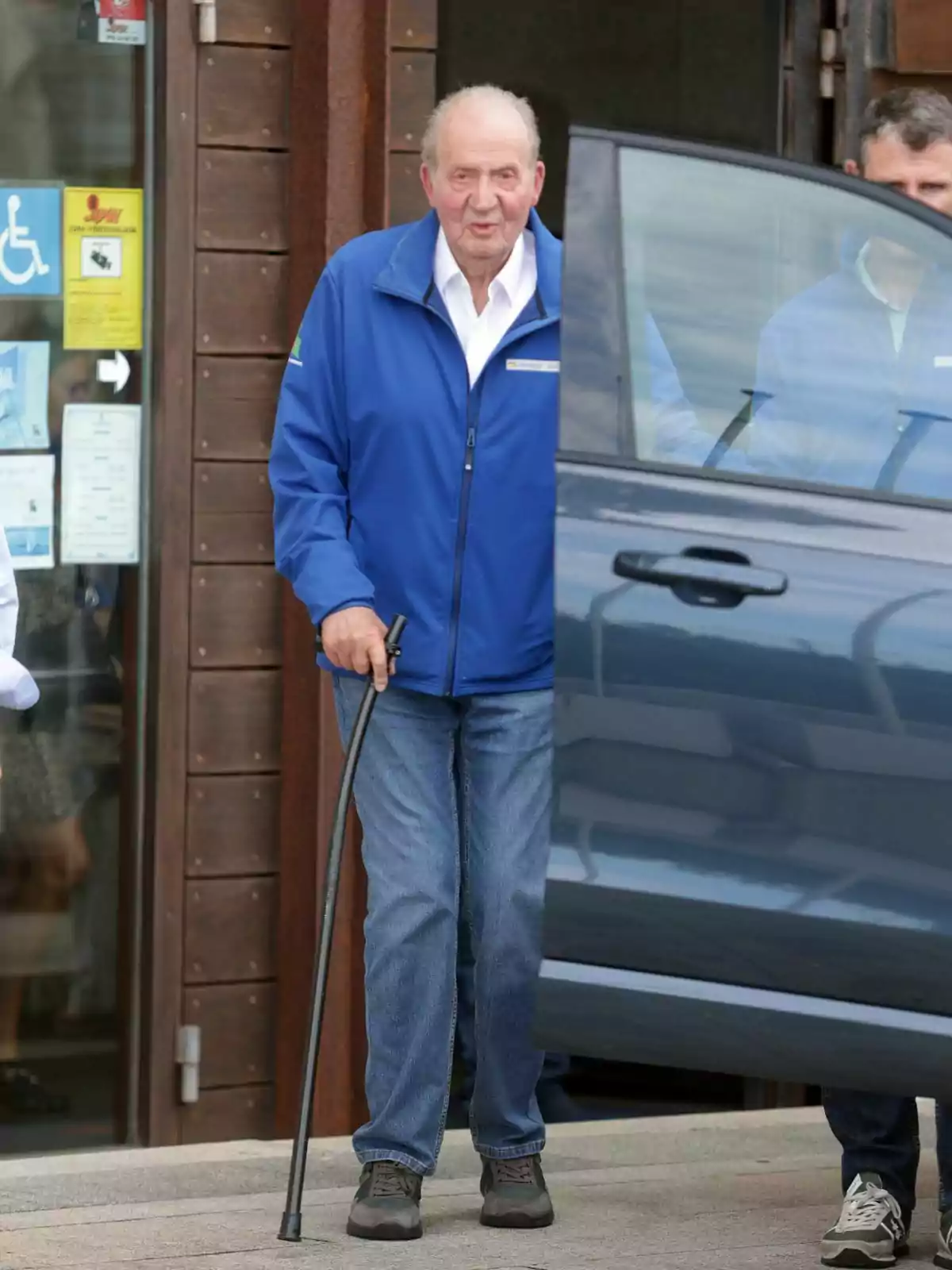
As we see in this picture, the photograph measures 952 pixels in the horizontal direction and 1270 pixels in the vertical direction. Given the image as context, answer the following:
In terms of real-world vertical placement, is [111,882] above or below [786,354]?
below

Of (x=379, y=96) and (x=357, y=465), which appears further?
(x=379, y=96)

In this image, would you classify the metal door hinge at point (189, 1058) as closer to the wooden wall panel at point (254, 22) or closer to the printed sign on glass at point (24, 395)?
the printed sign on glass at point (24, 395)

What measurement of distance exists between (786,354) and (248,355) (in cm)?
198

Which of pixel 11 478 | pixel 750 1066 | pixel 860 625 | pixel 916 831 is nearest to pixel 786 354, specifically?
pixel 860 625

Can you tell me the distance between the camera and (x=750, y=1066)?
364 cm

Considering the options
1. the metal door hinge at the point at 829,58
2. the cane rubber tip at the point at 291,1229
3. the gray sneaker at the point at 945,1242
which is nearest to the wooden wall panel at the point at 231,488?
the metal door hinge at the point at 829,58

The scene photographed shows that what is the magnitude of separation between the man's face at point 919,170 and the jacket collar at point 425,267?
572 millimetres

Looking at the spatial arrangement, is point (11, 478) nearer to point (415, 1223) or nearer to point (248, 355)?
point (248, 355)

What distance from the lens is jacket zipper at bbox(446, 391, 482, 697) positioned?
431cm

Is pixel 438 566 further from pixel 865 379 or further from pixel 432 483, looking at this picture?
pixel 865 379

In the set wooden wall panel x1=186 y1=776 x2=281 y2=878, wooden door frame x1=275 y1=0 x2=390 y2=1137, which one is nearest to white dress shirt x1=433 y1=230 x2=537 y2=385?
wooden door frame x1=275 y1=0 x2=390 y2=1137

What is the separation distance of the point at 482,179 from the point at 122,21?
53.9 inches

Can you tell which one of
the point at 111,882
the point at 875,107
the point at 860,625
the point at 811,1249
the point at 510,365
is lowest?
the point at 811,1249

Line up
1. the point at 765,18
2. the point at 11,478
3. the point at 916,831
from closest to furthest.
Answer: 1. the point at 916,831
2. the point at 11,478
3. the point at 765,18
